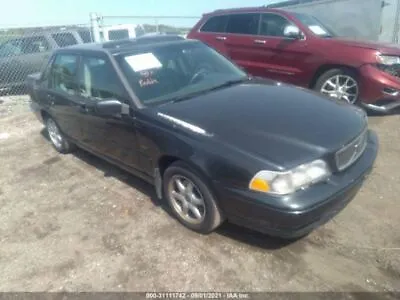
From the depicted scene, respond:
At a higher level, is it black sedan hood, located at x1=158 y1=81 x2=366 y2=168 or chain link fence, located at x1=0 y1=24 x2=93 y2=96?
black sedan hood, located at x1=158 y1=81 x2=366 y2=168

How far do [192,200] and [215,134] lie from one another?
0.68 m

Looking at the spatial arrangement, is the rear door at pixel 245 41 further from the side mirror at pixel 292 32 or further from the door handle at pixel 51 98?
the door handle at pixel 51 98

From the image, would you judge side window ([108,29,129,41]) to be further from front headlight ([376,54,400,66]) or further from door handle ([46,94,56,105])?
front headlight ([376,54,400,66])

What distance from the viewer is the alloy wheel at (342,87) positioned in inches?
216

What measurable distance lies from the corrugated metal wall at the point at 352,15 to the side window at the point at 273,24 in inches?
164

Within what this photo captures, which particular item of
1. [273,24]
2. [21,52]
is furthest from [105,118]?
[21,52]

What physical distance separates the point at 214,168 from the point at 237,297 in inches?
37.2

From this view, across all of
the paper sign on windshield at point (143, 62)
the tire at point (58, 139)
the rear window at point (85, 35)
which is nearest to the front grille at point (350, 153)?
the paper sign on windshield at point (143, 62)

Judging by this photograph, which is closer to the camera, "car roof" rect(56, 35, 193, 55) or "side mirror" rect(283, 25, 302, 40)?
"car roof" rect(56, 35, 193, 55)

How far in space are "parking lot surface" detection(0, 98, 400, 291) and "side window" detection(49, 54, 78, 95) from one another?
4.12ft

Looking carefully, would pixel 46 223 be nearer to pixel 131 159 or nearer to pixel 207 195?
pixel 131 159

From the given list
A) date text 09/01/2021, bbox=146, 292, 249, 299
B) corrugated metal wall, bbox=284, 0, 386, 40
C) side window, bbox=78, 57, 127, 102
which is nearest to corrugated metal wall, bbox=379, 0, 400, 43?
corrugated metal wall, bbox=284, 0, 386, 40

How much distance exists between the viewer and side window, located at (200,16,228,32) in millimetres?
7196

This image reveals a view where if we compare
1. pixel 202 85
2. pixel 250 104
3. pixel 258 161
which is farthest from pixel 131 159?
pixel 258 161
